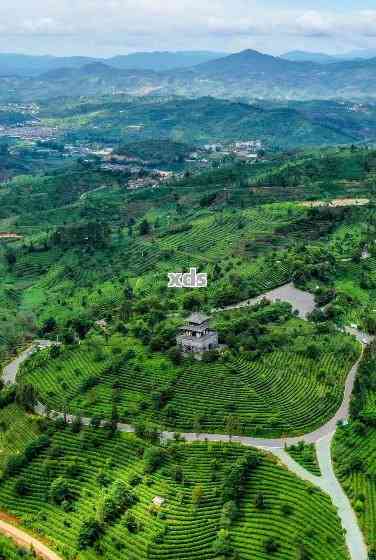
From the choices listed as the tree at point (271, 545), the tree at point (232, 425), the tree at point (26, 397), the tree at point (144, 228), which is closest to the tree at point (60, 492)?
the tree at point (26, 397)

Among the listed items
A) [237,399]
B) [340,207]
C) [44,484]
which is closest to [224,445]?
[237,399]

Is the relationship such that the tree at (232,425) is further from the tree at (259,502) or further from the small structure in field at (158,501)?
the small structure in field at (158,501)

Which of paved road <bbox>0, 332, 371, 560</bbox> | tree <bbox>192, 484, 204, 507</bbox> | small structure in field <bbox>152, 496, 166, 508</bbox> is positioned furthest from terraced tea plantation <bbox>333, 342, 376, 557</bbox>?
small structure in field <bbox>152, 496, 166, 508</bbox>

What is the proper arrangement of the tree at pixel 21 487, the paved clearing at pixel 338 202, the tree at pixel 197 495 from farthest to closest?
the paved clearing at pixel 338 202 → the tree at pixel 21 487 → the tree at pixel 197 495

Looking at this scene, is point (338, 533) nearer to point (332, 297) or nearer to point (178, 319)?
point (178, 319)

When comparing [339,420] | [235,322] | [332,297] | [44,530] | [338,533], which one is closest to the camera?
[338,533]

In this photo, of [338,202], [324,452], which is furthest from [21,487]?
[338,202]
